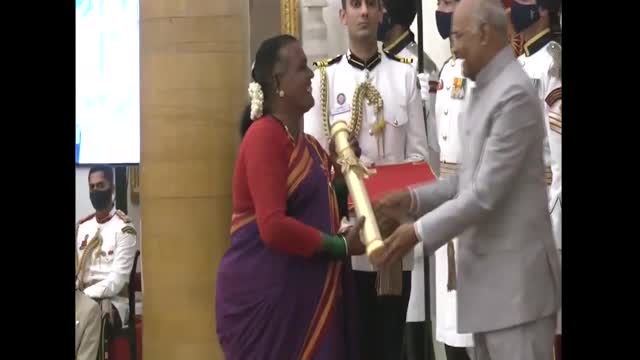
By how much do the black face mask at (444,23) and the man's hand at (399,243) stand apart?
525mm

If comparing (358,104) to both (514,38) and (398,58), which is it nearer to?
(398,58)

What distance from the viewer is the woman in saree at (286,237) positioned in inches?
101

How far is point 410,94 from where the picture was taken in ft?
9.14

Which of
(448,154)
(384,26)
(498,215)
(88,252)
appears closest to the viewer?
(498,215)

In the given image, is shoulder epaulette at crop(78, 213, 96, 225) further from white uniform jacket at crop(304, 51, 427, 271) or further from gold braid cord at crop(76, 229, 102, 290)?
white uniform jacket at crop(304, 51, 427, 271)

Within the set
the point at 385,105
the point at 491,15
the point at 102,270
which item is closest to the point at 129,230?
the point at 102,270

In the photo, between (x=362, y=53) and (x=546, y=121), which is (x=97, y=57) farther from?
(x=546, y=121)

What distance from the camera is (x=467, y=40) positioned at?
2465 mm

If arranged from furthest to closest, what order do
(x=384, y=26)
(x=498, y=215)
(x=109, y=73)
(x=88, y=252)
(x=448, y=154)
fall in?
(x=88, y=252) < (x=109, y=73) < (x=384, y=26) < (x=448, y=154) < (x=498, y=215)

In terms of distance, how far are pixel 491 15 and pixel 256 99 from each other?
61cm

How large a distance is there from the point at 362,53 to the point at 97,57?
76cm

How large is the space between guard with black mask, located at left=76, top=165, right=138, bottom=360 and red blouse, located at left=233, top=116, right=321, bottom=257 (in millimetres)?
542

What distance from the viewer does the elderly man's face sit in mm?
2457

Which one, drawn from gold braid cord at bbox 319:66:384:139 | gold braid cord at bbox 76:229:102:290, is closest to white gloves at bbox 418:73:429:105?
gold braid cord at bbox 319:66:384:139
